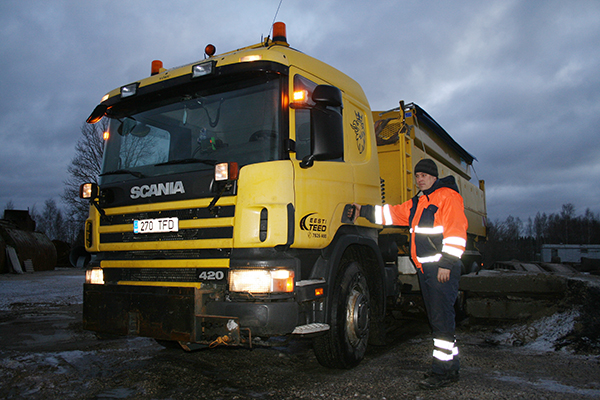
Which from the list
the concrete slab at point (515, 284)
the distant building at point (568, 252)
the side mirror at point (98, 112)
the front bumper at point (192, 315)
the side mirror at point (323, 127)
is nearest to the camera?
the front bumper at point (192, 315)

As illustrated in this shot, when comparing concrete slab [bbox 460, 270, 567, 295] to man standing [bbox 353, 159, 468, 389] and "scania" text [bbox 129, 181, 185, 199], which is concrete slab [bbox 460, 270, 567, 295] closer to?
man standing [bbox 353, 159, 468, 389]

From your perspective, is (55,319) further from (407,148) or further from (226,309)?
(407,148)

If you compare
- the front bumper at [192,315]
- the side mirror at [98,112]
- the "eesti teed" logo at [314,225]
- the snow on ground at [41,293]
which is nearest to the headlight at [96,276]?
the front bumper at [192,315]

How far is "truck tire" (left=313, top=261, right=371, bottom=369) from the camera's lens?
3701mm

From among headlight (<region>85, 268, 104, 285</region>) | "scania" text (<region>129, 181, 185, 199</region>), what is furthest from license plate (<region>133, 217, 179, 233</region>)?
headlight (<region>85, 268, 104, 285</region>)

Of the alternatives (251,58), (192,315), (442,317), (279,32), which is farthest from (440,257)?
(279,32)

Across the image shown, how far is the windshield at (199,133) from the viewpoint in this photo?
3438 millimetres

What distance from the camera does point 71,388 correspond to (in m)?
3.47

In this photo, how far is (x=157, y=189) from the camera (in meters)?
3.55

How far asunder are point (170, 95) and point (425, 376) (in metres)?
3.22

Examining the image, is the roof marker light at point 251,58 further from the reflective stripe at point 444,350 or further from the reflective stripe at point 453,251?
the reflective stripe at point 444,350

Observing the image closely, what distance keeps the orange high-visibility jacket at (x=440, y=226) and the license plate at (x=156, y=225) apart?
6.76 feet

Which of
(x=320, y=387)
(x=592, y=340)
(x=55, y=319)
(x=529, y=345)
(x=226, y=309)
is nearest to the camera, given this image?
(x=226, y=309)

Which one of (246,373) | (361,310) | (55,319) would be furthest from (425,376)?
(55,319)
